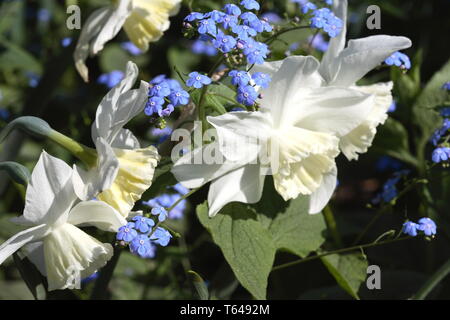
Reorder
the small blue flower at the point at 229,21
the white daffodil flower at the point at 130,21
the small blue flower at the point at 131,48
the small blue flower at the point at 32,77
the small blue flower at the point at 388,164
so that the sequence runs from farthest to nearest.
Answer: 1. the small blue flower at the point at 131,48
2. the small blue flower at the point at 32,77
3. the small blue flower at the point at 388,164
4. the white daffodil flower at the point at 130,21
5. the small blue flower at the point at 229,21

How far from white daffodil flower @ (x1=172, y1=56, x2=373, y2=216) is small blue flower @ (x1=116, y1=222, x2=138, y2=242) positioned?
11cm

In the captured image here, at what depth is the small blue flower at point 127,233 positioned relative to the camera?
95cm

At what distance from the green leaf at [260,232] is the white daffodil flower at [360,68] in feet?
0.65

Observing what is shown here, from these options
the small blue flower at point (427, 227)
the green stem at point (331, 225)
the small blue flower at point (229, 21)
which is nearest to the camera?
the small blue flower at point (229, 21)

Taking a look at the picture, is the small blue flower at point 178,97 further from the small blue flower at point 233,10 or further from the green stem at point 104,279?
the green stem at point 104,279

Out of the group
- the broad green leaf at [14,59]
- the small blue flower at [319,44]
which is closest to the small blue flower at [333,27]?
the small blue flower at [319,44]

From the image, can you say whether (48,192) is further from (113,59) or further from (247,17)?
(113,59)

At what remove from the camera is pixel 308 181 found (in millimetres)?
1075

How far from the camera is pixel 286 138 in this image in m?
1.04

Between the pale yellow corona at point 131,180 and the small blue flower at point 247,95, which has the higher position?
the small blue flower at point 247,95

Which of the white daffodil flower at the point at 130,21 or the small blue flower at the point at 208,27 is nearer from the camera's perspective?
the small blue flower at the point at 208,27

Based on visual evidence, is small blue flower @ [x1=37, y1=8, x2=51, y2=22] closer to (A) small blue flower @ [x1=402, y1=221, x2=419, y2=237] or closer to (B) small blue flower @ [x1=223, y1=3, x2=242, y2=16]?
(B) small blue flower @ [x1=223, y1=3, x2=242, y2=16]
